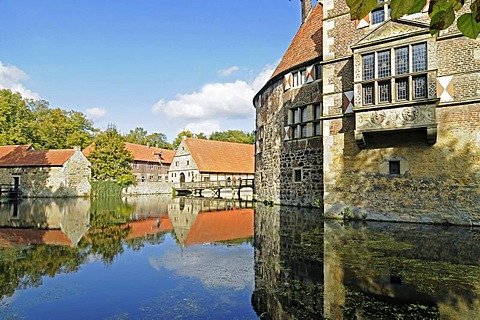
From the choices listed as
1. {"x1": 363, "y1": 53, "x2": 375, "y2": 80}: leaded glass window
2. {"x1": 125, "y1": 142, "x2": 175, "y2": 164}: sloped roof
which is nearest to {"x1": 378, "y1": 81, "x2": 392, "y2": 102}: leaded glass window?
{"x1": 363, "y1": 53, "x2": 375, "y2": 80}: leaded glass window

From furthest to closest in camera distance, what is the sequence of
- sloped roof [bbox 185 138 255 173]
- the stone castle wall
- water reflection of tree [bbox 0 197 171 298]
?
sloped roof [bbox 185 138 255 173]
the stone castle wall
water reflection of tree [bbox 0 197 171 298]

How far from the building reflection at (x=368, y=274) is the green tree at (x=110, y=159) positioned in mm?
29812

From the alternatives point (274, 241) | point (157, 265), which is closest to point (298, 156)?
point (274, 241)

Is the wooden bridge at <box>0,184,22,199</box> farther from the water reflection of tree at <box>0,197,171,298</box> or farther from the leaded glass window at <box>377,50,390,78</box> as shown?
the leaded glass window at <box>377,50,390,78</box>

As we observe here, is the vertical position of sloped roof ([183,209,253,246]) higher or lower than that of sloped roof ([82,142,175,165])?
lower

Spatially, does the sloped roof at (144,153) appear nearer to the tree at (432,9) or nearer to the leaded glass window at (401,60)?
the leaded glass window at (401,60)

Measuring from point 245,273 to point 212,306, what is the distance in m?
1.58

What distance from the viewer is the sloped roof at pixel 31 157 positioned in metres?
31.7

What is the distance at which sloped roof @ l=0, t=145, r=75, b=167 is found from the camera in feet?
104

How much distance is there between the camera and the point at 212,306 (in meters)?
4.00

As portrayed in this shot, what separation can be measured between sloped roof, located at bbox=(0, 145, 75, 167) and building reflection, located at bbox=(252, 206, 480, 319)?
96.1 ft

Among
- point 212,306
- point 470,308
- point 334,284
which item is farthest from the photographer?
point 334,284

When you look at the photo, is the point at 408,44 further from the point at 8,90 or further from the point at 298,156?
the point at 8,90

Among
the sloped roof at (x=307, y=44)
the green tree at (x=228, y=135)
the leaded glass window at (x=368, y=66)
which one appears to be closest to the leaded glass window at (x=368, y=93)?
the leaded glass window at (x=368, y=66)
